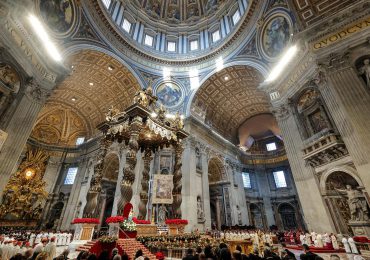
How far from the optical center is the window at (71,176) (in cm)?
1911

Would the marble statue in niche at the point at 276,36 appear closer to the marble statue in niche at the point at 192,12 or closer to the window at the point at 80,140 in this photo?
the marble statue in niche at the point at 192,12

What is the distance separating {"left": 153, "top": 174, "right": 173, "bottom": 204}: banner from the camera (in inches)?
514

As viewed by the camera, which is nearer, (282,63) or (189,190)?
(282,63)

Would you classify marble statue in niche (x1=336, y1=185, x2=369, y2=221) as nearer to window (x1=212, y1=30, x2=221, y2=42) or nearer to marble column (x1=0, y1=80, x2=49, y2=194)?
marble column (x1=0, y1=80, x2=49, y2=194)

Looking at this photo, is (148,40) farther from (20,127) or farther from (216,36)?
(20,127)

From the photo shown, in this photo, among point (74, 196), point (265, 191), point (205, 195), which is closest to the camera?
point (205, 195)

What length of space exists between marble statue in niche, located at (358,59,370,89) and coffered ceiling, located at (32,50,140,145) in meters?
14.7

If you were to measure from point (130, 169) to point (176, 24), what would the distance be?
19.6 m

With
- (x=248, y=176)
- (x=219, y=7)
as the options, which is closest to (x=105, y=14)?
(x=219, y=7)

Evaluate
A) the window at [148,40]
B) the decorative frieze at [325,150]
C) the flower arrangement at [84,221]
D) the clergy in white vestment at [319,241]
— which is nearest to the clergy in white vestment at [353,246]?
the clergy in white vestment at [319,241]

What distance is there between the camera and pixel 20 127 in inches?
356

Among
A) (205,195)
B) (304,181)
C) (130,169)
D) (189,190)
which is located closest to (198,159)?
(205,195)

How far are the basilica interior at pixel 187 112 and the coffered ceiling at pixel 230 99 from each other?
0.13 meters

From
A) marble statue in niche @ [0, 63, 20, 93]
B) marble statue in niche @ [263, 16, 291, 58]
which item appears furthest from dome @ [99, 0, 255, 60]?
marble statue in niche @ [0, 63, 20, 93]
